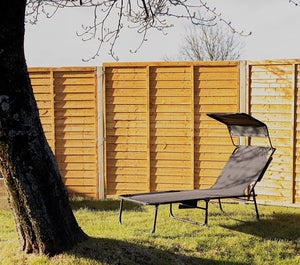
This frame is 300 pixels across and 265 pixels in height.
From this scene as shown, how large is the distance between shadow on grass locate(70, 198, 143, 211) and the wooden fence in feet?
0.75

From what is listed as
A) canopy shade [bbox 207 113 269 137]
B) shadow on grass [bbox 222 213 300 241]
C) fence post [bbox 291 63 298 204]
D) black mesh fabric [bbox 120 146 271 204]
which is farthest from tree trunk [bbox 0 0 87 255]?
fence post [bbox 291 63 298 204]

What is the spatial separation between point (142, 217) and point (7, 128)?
2.90 metres

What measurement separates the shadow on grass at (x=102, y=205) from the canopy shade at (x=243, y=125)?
196 centimetres

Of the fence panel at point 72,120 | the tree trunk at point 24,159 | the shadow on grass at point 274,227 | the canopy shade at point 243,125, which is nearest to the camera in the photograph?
the tree trunk at point 24,159

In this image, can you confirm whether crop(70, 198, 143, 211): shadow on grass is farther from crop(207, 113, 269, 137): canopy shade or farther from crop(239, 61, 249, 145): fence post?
crop(239, 61, 249, 145): fence post

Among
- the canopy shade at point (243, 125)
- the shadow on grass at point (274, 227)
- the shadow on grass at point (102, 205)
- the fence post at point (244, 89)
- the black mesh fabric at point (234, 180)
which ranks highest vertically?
the fence post at point (244, 89)

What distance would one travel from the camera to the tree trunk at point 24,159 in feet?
14.2

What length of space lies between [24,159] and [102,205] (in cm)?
338

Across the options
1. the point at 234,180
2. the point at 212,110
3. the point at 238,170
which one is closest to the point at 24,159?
the point at 234,180

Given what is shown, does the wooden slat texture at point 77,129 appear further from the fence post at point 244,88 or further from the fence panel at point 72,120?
the fence post at point 244,88

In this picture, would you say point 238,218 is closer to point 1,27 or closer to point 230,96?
point 230,96

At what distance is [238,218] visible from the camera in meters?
6.55

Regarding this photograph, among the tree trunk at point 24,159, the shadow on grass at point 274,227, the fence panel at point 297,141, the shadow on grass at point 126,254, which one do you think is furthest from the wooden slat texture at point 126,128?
the tree trunk at point 24,159

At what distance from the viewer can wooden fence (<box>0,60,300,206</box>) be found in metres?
7.46
